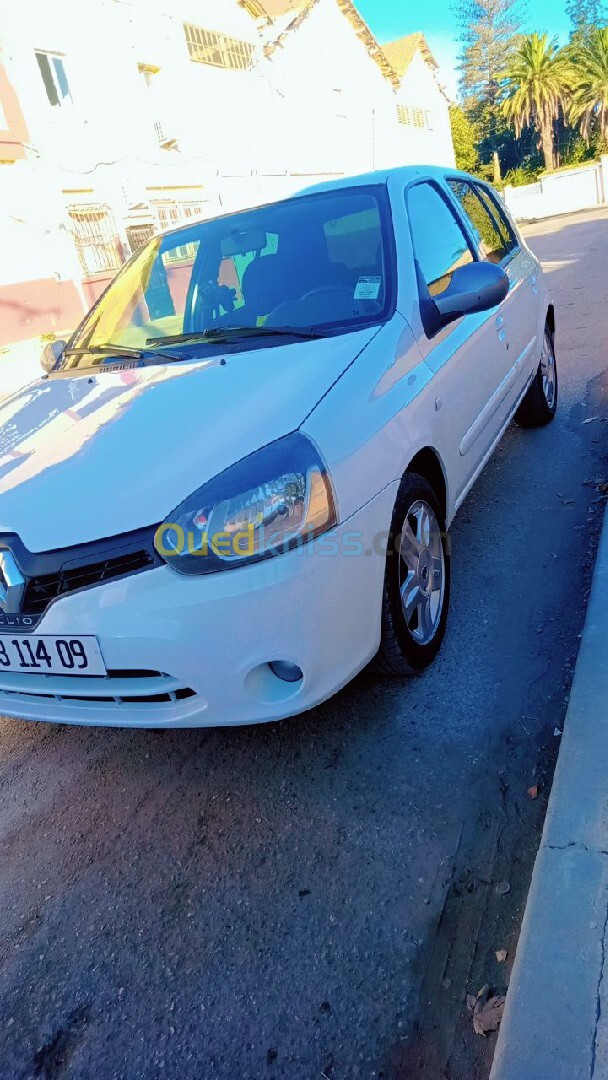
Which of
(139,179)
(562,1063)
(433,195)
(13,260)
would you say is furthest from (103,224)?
(562,1063)

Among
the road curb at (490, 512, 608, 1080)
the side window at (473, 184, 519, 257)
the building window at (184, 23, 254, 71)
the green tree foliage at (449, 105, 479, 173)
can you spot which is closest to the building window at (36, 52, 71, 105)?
the building window at (184, 23, 254, 71)

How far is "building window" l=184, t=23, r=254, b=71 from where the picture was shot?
2291cm

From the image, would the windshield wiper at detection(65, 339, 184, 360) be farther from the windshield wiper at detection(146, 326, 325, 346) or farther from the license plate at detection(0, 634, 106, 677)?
the license plate at detection(0, 634, 106, 677)

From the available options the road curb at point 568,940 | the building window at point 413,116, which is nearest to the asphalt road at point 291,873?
the road curb at point 568,940

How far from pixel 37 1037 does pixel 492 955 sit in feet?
3.59

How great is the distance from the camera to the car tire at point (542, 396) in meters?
4.91

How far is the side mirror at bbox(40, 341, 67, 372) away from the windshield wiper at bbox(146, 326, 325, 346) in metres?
0.61

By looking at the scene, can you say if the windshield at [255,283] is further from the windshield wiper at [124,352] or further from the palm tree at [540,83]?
the palm tree at [540,83]

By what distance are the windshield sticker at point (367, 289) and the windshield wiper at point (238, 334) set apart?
24cm

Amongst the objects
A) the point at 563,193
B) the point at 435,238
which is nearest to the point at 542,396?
the point at 435,238

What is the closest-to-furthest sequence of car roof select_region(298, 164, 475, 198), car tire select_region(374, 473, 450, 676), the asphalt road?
the asphalt road
car tire select_region(374, 473, 450, 676)
car roof select_region(298, 164, 475, 198)

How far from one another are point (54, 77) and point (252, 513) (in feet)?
64.5

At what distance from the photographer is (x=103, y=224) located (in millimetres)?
18875

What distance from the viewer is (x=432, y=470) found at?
2795mm
